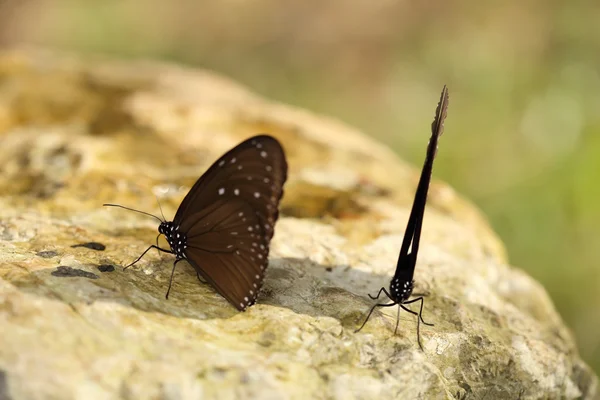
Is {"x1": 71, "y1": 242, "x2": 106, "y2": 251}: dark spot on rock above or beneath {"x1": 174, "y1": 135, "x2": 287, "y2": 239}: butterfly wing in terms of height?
beneath

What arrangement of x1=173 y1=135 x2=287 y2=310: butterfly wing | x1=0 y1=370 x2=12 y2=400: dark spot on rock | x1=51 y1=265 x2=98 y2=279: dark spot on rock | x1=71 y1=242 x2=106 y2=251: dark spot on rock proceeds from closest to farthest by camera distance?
x1=0 y1=370 x2=12 y2=400: dark spot on rock, x1=51 y1=265 x2=98 y2=279: dark spot on rock, x1=173 y1=135 x2=287 y2=310: butterfly wing, x1=71 y1=242 x2=106 y2=251: dark spot on rock

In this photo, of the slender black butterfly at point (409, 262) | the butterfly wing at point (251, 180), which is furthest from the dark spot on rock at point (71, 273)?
the slender black butterfly at point (409, 262)

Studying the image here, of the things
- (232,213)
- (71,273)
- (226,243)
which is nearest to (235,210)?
(232,213)

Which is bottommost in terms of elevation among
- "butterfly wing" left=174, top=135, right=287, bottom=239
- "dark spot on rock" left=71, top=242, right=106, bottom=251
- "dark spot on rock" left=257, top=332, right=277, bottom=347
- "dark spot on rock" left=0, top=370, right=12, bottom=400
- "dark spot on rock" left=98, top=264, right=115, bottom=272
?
"dark spot on rock" left=0, top=370, right=12, bottom=400

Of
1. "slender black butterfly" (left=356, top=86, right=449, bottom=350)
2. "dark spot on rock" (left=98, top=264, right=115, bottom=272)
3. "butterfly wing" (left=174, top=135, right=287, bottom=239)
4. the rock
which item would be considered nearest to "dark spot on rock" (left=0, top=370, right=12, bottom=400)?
the rock

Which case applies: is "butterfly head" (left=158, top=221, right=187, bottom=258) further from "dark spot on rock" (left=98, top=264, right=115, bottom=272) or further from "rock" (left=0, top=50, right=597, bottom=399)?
"dark spot on rock" (left=98, top=264, right=115, bottom=272)

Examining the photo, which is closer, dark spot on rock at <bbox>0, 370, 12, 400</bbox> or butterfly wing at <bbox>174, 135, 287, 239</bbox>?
dark spot on rock at <bbox>0, 370, 12, 400</bbox>

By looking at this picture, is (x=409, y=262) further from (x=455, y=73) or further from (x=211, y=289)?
(x=455, y=73)

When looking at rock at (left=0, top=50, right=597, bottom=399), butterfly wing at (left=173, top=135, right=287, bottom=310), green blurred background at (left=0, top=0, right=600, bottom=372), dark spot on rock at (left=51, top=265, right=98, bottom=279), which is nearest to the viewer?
rock at (left=0, top=50, right=597, bottom=399)
